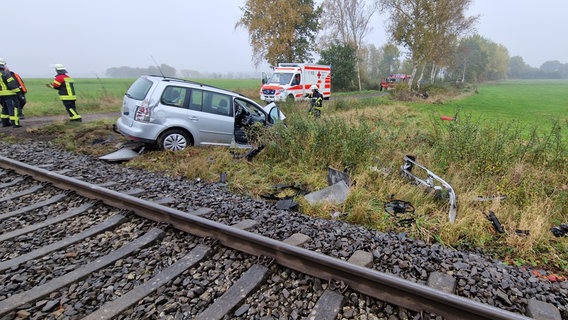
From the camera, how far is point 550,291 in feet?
8.80

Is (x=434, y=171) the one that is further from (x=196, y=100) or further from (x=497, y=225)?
(x=196, y=100)

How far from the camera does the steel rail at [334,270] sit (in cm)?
227

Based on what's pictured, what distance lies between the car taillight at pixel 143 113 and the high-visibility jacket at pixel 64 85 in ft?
16.4

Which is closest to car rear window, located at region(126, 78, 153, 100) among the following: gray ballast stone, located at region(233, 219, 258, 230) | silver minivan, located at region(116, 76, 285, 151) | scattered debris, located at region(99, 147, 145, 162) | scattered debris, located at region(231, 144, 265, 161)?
silver minivan, located at region(116, 76, 285, 151)

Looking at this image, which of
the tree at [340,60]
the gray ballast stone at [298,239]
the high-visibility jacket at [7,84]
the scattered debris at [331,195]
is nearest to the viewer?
the gray ballast stone at [298,239]

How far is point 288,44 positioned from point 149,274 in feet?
98.3

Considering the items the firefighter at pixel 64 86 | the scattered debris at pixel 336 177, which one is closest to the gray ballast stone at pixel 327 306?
the scattered debris at pixel 336 177

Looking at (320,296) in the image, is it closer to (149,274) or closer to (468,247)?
(149,274)

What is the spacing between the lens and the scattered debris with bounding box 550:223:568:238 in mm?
3850

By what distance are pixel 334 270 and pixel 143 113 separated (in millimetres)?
5584

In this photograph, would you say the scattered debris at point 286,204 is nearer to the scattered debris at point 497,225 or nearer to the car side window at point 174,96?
the scattered debris at point 497,225

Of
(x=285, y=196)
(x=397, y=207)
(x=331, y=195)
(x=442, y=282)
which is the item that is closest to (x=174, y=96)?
(x=285, y=196)

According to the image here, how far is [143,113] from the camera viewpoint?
21.9 feet

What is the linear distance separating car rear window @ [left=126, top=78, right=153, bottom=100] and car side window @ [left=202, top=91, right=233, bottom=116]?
1.24 metres
